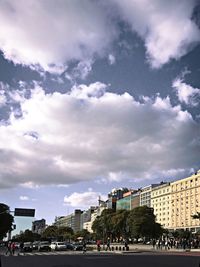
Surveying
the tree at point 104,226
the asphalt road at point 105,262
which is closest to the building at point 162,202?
the tree at point 104,226

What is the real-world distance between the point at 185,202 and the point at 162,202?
62.3 feet

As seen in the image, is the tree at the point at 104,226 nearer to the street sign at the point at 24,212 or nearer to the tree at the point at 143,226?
the tree at the point at 143,226

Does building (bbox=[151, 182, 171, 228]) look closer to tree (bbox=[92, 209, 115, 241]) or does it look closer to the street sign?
tree (bbox=[92, 209, 115, 241])

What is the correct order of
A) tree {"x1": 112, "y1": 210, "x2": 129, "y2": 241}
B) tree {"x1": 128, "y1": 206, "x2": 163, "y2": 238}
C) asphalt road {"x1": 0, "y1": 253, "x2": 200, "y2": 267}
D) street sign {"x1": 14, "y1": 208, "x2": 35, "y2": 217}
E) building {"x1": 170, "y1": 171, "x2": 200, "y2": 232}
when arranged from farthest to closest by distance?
1. building {"x1": 170, "y1": 171, "x2": 200, "y2": 232}
2. tree {"x1": 112, "y1": 210, "x2": 129, "y2": 241}
3. tree {"x1": 128, "y1": 206, "x2": 163, "y2": 238}
4. street sign {"x1": 14, "y1": 208, "x2": 35, "y2": 217}
5. asphalt road {"x1": 0, "y1": 253, "x2": 200, "y2": 267}

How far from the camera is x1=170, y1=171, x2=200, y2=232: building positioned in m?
147

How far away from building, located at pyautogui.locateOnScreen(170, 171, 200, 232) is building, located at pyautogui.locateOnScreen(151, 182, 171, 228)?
3637 millimetres

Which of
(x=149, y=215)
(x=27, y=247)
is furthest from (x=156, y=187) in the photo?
(x=27, y=247)

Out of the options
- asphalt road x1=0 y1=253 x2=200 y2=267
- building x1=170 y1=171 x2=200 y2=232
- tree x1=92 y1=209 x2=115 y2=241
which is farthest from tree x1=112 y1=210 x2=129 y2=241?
asphalt road x1=0 y1=253 x2=200 y2=267

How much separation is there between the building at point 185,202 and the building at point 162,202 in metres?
3.64

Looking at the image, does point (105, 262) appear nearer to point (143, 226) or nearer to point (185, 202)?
point (143, 226)

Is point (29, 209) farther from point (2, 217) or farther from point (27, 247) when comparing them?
point (2, 217)

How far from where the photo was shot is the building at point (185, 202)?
147m

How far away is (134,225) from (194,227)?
4330 centimetres

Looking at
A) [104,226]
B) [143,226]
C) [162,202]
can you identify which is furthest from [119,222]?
[162,202]
